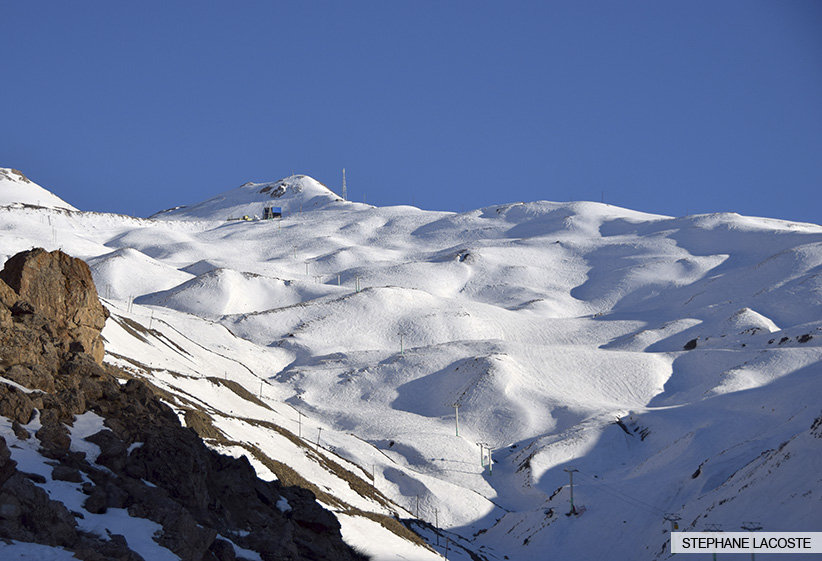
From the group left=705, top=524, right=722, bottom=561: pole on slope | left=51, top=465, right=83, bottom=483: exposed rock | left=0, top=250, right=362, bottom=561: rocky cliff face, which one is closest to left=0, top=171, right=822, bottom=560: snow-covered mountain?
left=705, top=524, right=722, bottom=561: pole on slope

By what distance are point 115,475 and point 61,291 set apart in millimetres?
12174

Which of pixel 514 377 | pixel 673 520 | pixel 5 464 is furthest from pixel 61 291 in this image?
pixel 514 377

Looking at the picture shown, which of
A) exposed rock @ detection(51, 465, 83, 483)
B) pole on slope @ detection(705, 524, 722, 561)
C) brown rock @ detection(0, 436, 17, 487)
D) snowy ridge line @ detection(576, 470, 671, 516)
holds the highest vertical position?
brown rock @ detection(0, 436, 17, 487)

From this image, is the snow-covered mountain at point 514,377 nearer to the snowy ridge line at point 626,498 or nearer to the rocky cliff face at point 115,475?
the snowy ridge line at point 626,498

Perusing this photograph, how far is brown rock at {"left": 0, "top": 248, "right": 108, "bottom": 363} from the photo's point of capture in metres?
29.8

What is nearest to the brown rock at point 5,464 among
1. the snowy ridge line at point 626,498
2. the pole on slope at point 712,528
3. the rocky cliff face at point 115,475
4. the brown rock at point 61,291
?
the rocky cliff face at point 115,475

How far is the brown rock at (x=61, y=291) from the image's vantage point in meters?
29.8

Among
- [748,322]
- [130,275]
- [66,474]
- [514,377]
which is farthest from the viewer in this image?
[130,275]

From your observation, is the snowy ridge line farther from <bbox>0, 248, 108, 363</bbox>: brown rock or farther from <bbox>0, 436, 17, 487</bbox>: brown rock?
<bbox>0, 436, 17, 487</bbox>: brown rock

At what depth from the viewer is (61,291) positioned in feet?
101

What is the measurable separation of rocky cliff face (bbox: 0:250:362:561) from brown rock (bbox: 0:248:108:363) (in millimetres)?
149

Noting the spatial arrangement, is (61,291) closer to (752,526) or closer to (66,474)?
(66,474)

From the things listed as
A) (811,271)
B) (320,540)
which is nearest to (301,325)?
(811,271)

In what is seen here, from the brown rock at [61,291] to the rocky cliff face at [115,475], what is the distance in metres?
0.15
